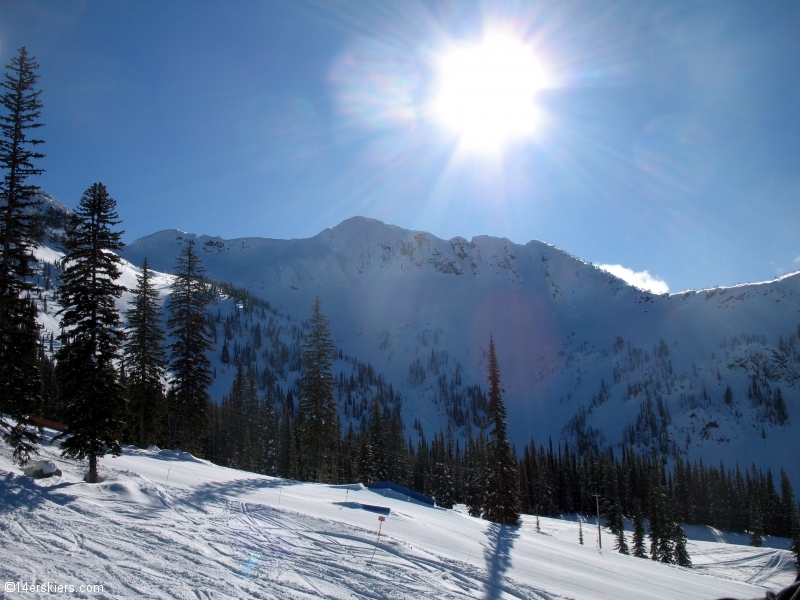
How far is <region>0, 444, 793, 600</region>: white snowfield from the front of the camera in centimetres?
1141

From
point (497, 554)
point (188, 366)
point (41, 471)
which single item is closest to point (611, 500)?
point (497, 554)

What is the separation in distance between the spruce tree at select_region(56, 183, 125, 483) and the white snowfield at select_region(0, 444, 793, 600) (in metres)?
1.85

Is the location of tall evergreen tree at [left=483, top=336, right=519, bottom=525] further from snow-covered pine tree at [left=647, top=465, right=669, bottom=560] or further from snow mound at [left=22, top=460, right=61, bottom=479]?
Result: snow mound at [left=22, top=460, right=61, bottom=479]

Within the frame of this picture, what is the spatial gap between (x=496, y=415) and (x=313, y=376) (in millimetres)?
16467

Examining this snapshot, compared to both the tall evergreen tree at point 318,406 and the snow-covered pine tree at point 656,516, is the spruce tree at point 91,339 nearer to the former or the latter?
the tall evergreen tree at point 318,406

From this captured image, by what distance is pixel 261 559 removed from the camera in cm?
1338

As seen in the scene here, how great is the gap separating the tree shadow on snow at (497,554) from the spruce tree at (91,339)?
52.8 feet

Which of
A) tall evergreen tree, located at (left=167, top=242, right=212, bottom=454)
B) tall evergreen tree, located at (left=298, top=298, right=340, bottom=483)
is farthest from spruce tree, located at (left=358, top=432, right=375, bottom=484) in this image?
tall evergreen tree, located at (left=167, top=242, right=212, bottom=454)

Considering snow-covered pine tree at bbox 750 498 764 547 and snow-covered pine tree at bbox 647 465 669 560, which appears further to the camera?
snow-covered pine tree at bbox 750 498 764 547

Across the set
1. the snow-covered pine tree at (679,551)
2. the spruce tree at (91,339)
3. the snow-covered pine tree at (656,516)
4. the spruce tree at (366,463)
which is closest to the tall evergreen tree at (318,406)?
the spruce tree at (366,463)

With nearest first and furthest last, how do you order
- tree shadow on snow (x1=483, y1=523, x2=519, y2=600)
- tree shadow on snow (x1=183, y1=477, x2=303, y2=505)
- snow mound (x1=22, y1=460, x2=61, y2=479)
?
1. tree shadow on snow (x1=483, y1=523, x2=519, y2=600)
2. snow mound (x1=22, y1=460, x2=61, y2=479)
3. tree shadow on snow (x1=183, y1=477, x2=303, y2=505)

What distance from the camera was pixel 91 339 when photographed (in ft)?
67.4

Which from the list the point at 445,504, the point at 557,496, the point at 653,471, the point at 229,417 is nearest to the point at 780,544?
the point at 557,496

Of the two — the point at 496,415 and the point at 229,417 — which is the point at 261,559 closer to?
the point at 496,415
